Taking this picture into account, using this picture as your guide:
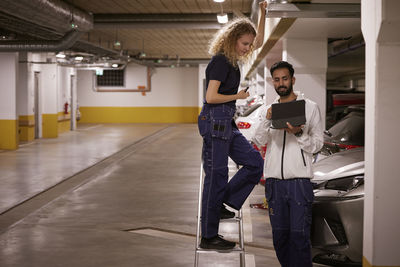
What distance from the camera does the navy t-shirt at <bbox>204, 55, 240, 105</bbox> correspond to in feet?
12.4

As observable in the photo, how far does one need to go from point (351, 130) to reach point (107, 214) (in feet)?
10.8

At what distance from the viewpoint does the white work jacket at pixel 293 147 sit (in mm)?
3545

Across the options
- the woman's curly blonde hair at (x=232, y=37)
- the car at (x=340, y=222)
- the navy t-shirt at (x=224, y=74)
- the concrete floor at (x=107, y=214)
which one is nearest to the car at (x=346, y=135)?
the concrete floor at (x=107, y=214)

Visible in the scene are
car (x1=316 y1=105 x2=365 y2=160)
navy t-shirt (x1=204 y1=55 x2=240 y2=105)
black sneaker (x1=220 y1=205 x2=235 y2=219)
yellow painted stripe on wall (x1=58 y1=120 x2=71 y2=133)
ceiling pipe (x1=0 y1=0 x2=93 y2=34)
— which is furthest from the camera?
yellow painted stripe on wall (x1=58 y1=120 x2=71 y2=133)

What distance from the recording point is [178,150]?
52.5 ft

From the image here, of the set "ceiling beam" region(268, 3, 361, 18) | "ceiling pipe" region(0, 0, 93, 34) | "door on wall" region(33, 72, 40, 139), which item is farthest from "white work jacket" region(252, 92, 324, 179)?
"door on wall" region(33, 72, 40, 139)

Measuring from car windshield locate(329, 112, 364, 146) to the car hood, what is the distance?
119 cm

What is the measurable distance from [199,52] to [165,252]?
20.9m

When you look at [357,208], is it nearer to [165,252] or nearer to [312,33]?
[165,252]

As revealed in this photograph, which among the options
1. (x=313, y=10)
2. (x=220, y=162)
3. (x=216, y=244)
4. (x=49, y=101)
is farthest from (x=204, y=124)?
(x=49, y=101)

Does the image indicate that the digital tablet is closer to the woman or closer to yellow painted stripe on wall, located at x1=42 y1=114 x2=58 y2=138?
the woman

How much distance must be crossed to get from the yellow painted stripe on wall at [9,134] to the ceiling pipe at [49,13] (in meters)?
4.69

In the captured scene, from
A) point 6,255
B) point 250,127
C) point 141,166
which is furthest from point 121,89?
point 6,255

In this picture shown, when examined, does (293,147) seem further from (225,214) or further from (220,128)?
(225,214)
